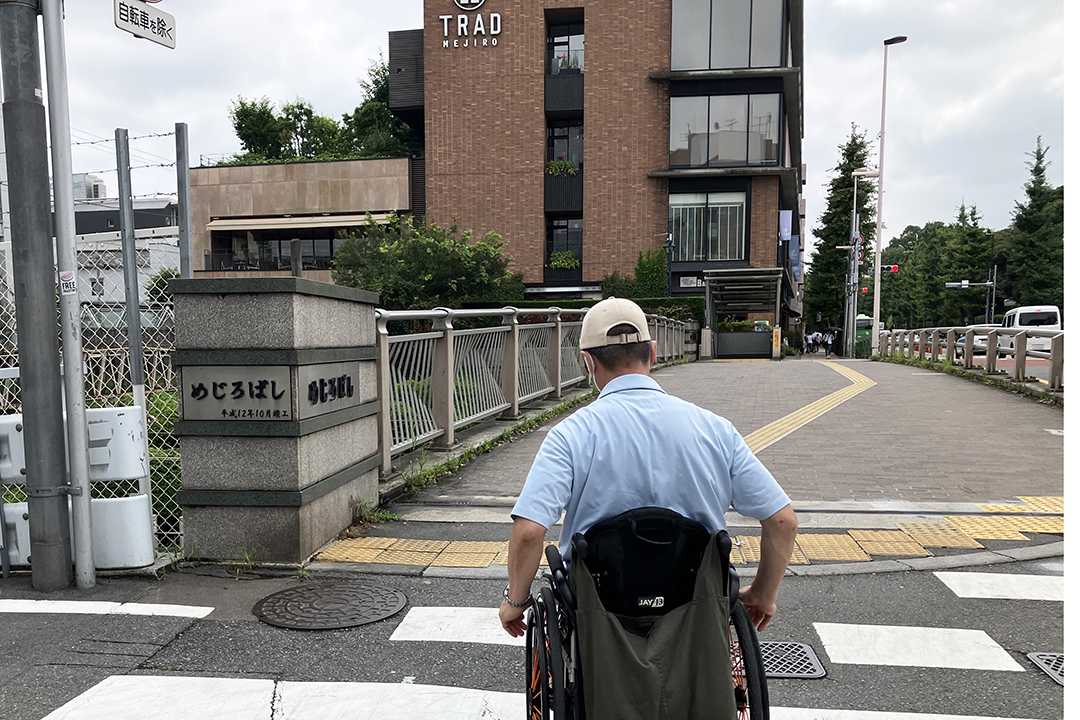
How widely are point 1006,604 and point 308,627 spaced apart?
3614 mm

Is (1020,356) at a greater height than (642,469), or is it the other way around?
(642,469)

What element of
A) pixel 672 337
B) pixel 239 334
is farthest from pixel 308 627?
pixel 672 337

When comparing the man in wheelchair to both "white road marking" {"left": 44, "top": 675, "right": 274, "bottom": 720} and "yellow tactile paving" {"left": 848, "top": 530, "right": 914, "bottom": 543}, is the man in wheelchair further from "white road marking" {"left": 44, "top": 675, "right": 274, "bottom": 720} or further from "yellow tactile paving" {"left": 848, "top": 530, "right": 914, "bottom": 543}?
"yellow tactile paving" {"left": 848, "top": 530, "right": 914, "bottom": 543}

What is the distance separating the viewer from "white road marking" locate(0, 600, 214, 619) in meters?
4.17

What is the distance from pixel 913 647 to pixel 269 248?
42.6m

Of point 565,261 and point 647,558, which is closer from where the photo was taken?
point 647,558

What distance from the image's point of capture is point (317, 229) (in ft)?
137

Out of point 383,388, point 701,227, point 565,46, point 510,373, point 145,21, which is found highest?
point 565,46

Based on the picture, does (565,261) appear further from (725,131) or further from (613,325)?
(613,325)

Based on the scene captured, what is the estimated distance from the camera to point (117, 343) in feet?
17.8

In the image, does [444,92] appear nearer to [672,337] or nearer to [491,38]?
[491,38]

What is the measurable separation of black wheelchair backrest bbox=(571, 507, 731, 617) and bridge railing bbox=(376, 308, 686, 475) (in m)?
2.47

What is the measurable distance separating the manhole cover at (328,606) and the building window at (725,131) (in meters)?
32.8

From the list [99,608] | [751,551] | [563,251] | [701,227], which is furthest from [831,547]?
[563,251]
